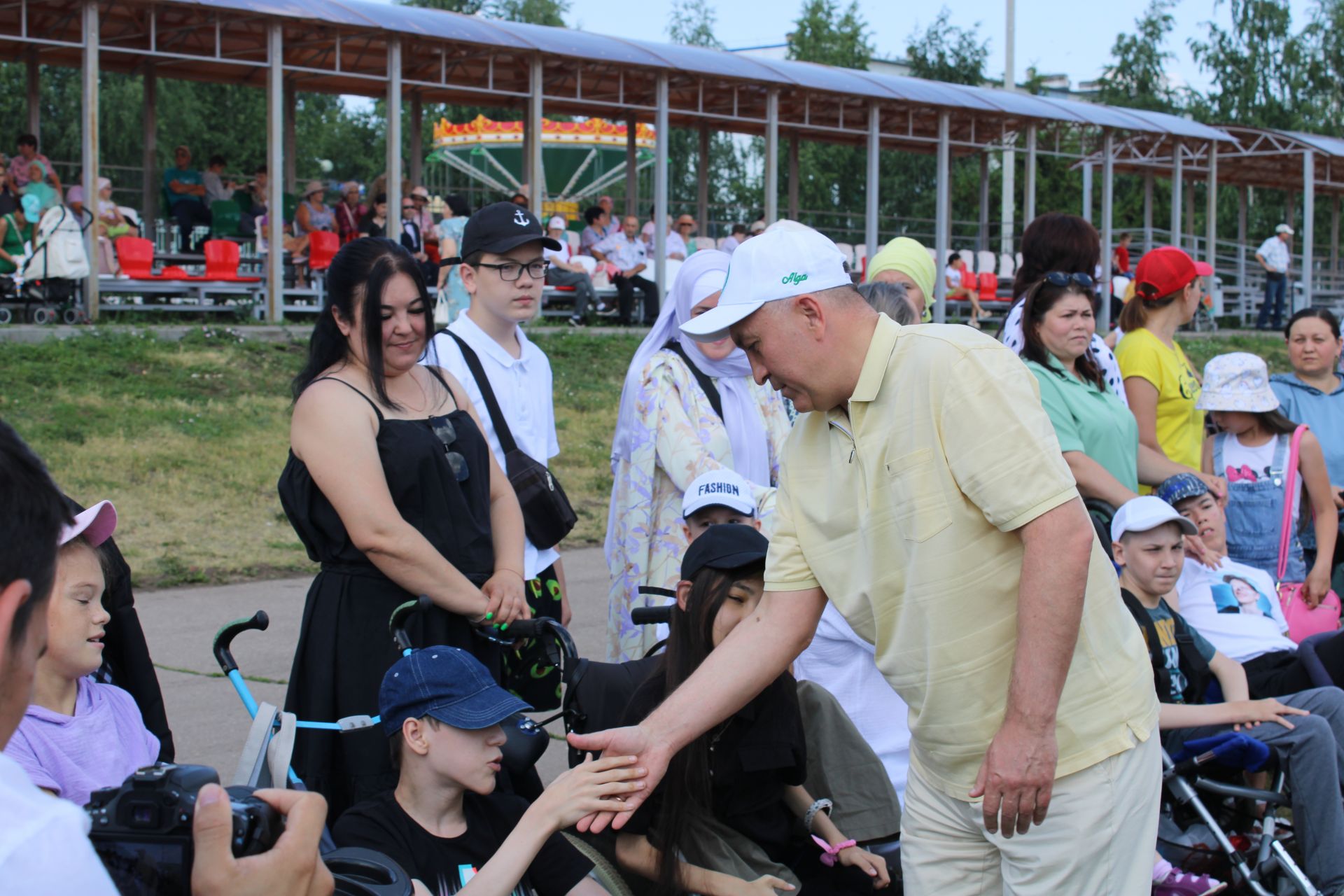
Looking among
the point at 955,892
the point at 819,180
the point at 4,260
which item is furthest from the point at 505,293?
the point at 819,180

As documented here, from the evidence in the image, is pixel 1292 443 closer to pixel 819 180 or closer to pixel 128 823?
pixel 128 823

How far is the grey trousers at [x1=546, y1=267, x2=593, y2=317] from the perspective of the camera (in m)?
18.2

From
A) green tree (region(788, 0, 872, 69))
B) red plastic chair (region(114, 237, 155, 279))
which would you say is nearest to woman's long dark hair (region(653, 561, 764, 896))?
red plastic chair (region(114, 237, 155, 279))

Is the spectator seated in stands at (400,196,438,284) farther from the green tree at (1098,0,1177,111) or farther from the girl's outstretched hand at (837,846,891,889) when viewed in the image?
the green tree at (1098,0,1177,111)

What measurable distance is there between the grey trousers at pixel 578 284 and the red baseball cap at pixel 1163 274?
12.7m

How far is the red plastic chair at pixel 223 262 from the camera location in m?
16.3

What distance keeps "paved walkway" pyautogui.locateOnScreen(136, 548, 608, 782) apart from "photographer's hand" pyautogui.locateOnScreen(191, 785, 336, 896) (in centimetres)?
338

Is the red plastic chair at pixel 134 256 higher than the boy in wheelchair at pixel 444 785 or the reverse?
higher

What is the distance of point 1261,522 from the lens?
6.17 m

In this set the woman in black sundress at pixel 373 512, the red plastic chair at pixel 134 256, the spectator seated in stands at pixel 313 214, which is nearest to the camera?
the woman in black sundress at pixel 373 512

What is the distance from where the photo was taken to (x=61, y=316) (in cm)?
1438

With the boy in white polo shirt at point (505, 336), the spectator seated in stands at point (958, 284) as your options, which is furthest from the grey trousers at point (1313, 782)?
the spectator seated in stands at point (958, 284)

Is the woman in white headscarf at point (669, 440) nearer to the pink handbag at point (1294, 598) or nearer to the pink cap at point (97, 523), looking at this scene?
the pink cap at point (97, 523)

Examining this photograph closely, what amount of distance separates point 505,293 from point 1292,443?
379 centimetres
